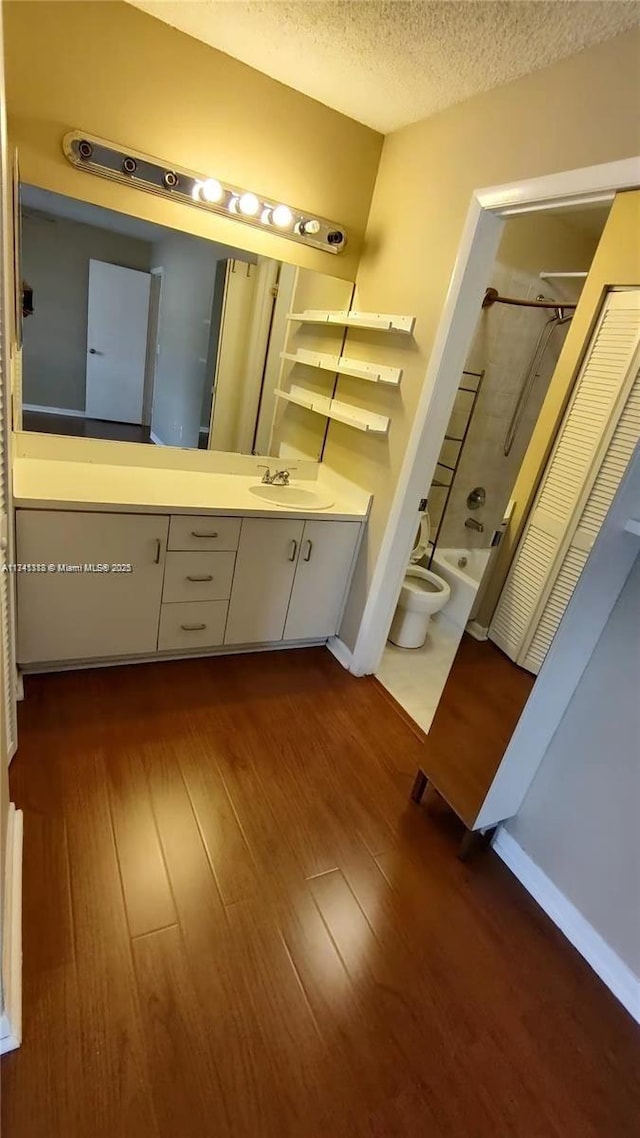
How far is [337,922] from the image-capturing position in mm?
1436

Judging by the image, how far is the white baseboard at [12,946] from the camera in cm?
104

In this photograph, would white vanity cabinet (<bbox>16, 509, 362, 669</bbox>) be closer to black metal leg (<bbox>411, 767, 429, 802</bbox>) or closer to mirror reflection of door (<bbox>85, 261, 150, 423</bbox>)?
mirror reflection of door (<bbox>85, 261, 150, 423</bbox>)

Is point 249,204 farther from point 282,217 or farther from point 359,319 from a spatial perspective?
point 359,319


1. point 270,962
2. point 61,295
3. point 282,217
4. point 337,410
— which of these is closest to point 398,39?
point 282,217

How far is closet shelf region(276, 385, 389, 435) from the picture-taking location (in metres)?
2.26

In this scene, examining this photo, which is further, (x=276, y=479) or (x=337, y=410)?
(x=276, y=479)

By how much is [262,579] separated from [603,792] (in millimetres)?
1532

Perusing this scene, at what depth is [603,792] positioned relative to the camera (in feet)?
4.76

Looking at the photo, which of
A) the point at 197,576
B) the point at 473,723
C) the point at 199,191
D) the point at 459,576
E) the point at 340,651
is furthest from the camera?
the point at 459,576

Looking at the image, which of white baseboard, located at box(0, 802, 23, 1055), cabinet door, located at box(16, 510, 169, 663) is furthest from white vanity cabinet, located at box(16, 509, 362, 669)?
white baseboard, located at box(0, 802, 23, 1055)

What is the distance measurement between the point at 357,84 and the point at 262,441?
143cm

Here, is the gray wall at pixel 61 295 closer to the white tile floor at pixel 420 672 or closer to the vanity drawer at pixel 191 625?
the vanity drawer at pixel 191 625

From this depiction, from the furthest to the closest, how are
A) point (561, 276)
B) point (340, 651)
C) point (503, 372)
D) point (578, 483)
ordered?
point (503, 372), point (561, 276), point (340, 651), point (578, 483)

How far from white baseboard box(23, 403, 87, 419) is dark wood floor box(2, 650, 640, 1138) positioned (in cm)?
117
